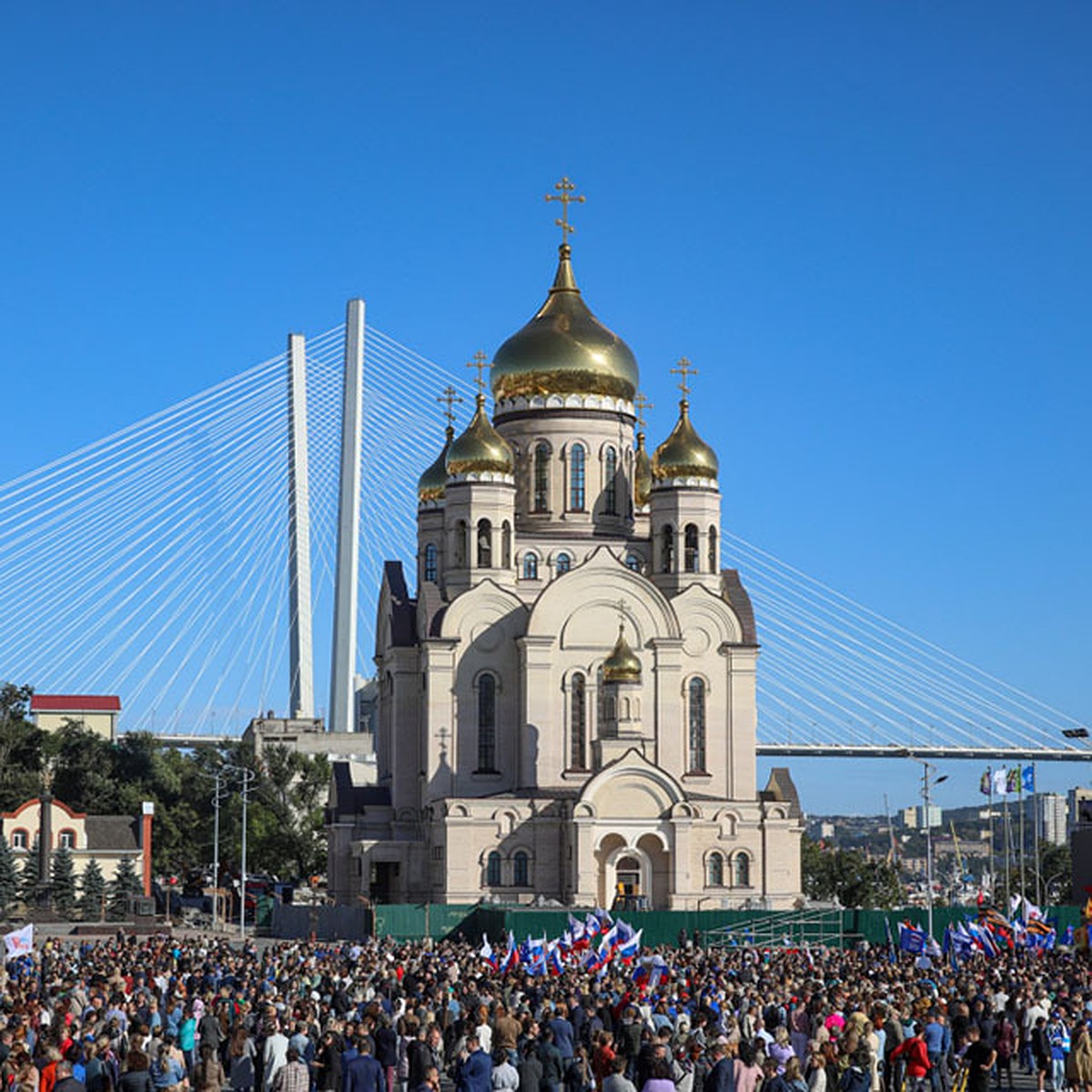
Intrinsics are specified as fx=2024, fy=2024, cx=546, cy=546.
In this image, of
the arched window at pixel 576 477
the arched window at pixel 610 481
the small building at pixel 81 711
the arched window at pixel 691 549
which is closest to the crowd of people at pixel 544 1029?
the arched window at pixel 691 549

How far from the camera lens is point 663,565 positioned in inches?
2571

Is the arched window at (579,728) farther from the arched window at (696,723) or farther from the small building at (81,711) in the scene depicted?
the small building at (81,711)

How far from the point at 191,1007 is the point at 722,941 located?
95.6 feet

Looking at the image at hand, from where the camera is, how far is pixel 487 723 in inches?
2484

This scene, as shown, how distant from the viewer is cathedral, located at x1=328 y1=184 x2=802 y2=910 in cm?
5981

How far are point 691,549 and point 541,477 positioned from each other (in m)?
5.59

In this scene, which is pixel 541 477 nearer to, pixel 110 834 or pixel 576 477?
pixel 576 477

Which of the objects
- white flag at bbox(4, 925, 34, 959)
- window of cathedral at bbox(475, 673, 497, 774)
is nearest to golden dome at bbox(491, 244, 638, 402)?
window of cathedral at bbox(475, 673, 497, 774)

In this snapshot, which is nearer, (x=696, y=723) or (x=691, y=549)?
(x=696, y=723)

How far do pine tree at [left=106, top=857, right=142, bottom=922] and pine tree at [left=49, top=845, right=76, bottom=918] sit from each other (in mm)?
1287

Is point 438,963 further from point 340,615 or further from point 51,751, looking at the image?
point 51,751

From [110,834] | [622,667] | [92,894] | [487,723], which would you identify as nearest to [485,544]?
[487,723]

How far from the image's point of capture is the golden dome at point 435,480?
236 feet

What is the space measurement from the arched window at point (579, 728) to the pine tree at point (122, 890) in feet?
63.9
